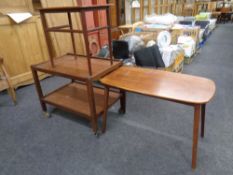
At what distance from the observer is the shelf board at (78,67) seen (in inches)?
61.5

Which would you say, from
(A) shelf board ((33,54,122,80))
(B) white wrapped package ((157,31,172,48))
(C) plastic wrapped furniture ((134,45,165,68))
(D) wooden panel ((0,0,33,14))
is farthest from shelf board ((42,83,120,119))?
(D) wooden panel ((0,0,33,14))

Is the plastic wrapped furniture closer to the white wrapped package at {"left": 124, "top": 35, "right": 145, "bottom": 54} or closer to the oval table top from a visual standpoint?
the white wrapped package at {"left": 124, "top": 35, "right": 145, "bottom": 54}

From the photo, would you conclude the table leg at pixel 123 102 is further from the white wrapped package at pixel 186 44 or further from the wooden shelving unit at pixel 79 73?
the white wrapped package at pixel 186 44

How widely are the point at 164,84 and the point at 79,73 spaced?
742 millimetres

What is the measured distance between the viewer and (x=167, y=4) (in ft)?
20.6

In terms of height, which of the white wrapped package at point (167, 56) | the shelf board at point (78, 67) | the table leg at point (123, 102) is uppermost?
the shelf board at point (78, 67)

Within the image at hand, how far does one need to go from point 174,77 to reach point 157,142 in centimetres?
61

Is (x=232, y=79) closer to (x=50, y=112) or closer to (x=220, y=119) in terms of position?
(x=220, y=119)

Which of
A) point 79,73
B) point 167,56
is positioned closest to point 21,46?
point 79,73

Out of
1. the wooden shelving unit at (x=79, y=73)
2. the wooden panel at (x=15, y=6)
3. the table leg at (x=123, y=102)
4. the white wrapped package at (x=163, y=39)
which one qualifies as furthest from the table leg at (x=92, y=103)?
the wooden panel at (x=15, y=6)

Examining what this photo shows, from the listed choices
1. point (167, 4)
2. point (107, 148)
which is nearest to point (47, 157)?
point (107, 148)

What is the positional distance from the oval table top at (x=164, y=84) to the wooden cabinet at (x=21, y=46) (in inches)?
70.5

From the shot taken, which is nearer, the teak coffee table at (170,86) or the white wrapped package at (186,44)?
the teak coffee table at (170,86)

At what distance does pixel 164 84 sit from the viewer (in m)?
1.36
